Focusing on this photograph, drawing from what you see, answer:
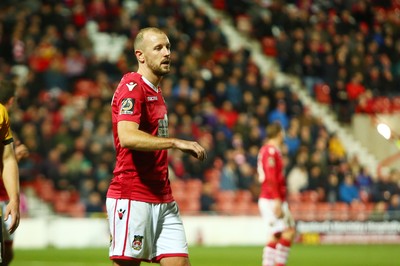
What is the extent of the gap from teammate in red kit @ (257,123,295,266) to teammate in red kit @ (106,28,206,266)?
218 inches

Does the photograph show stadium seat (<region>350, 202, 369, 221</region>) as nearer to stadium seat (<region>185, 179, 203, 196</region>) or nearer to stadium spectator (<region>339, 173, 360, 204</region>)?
stadium spectator (<region>339, 173, 360, 204</region>)

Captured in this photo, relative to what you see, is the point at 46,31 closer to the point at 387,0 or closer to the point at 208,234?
the point at 208,234

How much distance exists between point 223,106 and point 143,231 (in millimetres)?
14126

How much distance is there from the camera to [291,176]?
19.2 m

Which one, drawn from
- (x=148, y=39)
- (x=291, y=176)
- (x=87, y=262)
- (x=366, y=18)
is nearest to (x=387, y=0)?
(x=366, y=18)

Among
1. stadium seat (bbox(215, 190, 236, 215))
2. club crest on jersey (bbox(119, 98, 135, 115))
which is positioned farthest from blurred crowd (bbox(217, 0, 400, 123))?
club crest on jersey (bbox(119, 98, 135, 115))

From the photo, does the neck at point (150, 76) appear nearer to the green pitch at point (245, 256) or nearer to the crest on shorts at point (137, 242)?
the crest on shorts at point (137, 242)

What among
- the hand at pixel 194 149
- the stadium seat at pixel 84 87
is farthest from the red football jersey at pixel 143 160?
the stadium seat at pixel 84 87

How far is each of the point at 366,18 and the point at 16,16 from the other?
943 centimetres

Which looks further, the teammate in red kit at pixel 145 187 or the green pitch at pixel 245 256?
the green pitch at pixel 245 256

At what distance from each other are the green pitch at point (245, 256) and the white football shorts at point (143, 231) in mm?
7506

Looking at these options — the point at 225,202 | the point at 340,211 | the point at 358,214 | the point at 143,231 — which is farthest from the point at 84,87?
the point at 143,231

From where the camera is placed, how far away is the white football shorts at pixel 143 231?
20.6 ft

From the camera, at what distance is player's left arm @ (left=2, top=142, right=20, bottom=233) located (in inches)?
246
